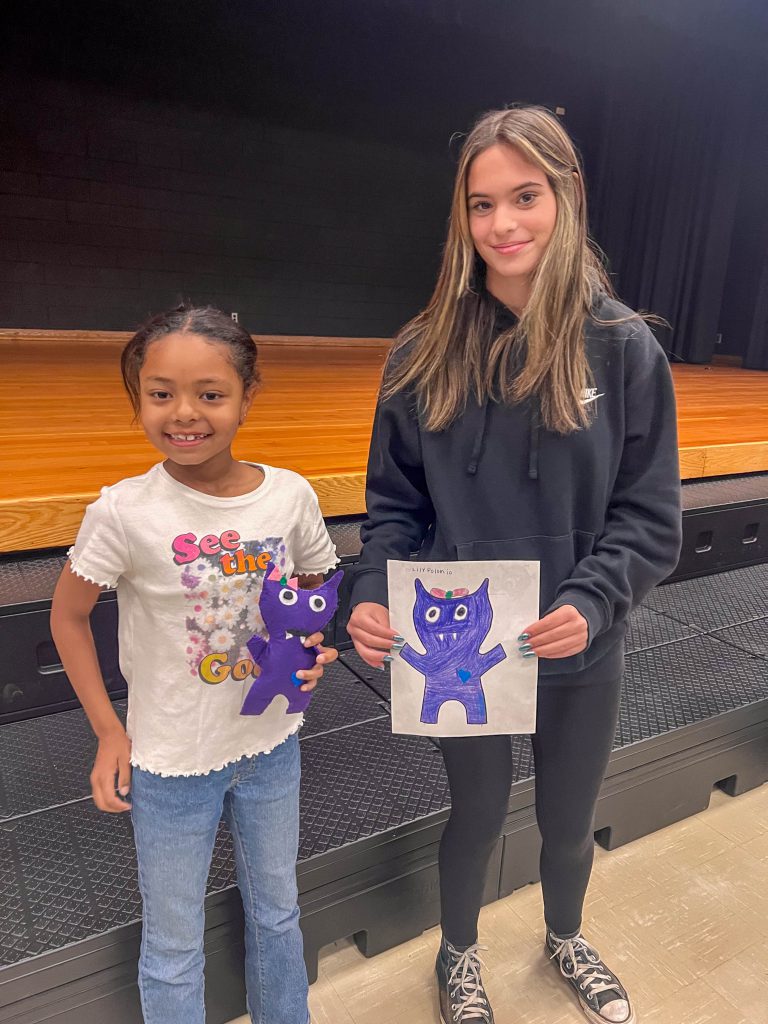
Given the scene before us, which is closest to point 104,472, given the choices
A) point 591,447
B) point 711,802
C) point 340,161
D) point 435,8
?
point 591,447

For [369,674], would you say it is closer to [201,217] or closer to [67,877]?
[67,877]

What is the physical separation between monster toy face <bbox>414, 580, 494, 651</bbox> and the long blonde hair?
20 cm

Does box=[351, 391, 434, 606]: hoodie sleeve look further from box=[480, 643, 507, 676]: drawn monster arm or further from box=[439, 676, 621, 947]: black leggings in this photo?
box=[439, 676, 621, 947]: black leggings

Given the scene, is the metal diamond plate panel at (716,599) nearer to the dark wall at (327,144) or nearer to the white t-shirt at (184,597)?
A: the white t-shirt at (184,597)

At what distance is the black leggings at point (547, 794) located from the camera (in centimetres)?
92

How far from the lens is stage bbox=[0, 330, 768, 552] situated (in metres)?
1.40

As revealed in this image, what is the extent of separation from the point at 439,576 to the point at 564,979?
2.50 ft

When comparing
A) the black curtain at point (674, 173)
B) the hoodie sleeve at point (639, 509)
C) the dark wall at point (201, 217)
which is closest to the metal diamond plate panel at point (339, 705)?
the hoodie sleeve at point (639, 509)

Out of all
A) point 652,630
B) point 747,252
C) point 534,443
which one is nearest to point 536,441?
point 534,443

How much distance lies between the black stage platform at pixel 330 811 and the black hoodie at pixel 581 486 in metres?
0.49

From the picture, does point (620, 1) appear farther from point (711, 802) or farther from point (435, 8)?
point (711, 802)

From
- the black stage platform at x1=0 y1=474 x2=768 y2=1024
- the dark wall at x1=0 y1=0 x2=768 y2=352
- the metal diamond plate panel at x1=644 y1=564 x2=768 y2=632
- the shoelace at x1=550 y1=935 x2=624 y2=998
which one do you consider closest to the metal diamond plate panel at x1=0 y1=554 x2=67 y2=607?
the black stage platform at x1=0 y1=474 x2=768 y2=1024

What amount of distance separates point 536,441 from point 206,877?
2.04 feet

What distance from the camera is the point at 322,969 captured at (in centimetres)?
115
